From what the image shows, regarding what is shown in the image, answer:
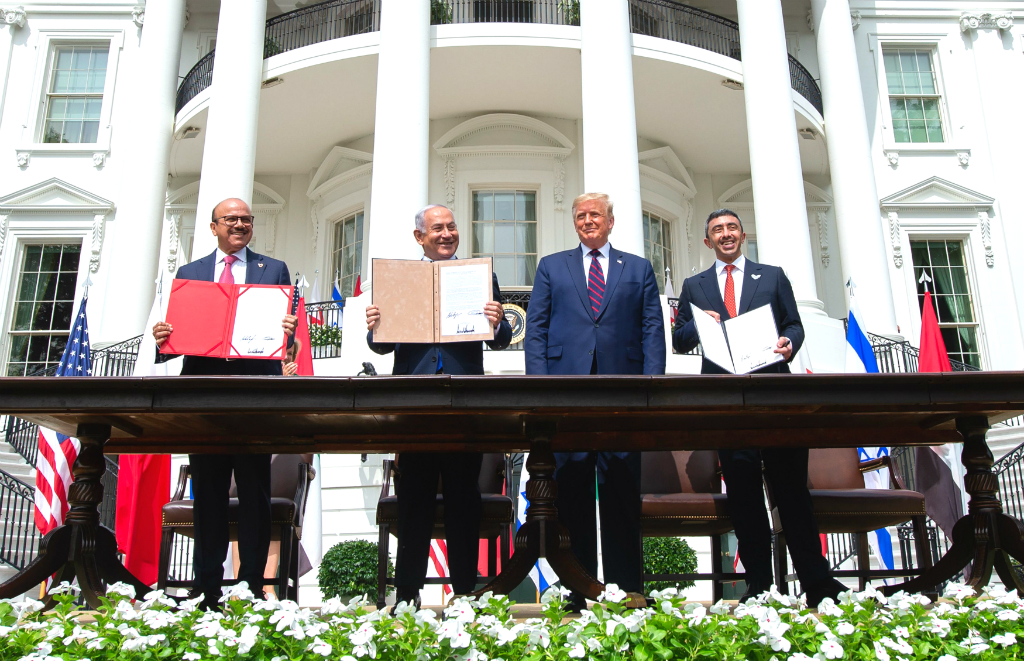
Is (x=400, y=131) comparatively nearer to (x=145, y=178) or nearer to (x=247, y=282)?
(x=145, y=178)

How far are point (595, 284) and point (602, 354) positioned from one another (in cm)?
38

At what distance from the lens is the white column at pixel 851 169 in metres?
12.9

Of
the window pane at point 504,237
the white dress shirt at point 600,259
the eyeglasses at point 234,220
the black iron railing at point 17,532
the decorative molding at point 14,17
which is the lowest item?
the black iron railing at point 17,532

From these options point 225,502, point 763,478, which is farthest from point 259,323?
point 763,478

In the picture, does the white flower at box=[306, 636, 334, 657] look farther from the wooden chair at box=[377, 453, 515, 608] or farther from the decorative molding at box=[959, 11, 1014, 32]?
the decorative molding at box=[959, 11, 1014, 32]

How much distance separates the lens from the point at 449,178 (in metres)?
14.4

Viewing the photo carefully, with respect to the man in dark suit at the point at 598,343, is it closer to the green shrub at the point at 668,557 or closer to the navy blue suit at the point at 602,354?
the navy blue suit at the point at 602,354

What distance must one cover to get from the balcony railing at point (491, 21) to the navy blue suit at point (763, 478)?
10045 mm

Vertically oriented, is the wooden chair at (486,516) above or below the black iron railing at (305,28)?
below

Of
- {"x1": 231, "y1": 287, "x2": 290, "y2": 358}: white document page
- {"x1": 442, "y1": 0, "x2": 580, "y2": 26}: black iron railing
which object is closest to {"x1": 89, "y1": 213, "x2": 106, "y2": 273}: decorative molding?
{"x1": 442, "y1": 0, "x2": 580, "y2": 26}: black iron railing

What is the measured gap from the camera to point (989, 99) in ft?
50.5

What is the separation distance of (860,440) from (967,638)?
1422 millimetres

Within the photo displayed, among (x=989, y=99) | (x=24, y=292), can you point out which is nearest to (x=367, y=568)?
(x=24, y=292)

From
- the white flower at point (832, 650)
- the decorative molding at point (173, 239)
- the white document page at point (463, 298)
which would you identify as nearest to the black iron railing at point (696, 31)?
the decorative molding at point (173, 239)
